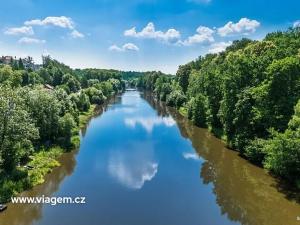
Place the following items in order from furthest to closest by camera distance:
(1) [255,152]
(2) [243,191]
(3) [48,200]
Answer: (1) [255,152] < (2) [243,191] < (3) [48,200]

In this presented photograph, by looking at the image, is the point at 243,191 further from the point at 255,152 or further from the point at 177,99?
the point at 177,99

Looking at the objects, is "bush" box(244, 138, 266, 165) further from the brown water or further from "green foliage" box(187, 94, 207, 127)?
"green foliage" box(187, 94, 207, 127)

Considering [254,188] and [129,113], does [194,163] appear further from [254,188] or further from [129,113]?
[129,113]

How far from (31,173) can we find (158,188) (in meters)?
Result: 11.9

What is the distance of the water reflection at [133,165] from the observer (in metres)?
32.2

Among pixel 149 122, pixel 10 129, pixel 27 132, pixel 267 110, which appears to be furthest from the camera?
pixel 149 122

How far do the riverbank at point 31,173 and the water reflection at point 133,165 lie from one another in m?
6.29

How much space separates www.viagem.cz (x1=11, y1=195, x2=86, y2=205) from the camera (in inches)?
1030

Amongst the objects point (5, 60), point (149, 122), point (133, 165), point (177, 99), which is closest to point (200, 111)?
point (149, 122)

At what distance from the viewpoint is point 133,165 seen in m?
37.1

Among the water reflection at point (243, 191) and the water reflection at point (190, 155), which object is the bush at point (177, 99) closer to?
the water reflection at point (243, 191)

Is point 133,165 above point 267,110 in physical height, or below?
below

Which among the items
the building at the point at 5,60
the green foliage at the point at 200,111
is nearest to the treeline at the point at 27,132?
the green foliage at the point at 200,111

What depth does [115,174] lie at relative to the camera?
111ft
